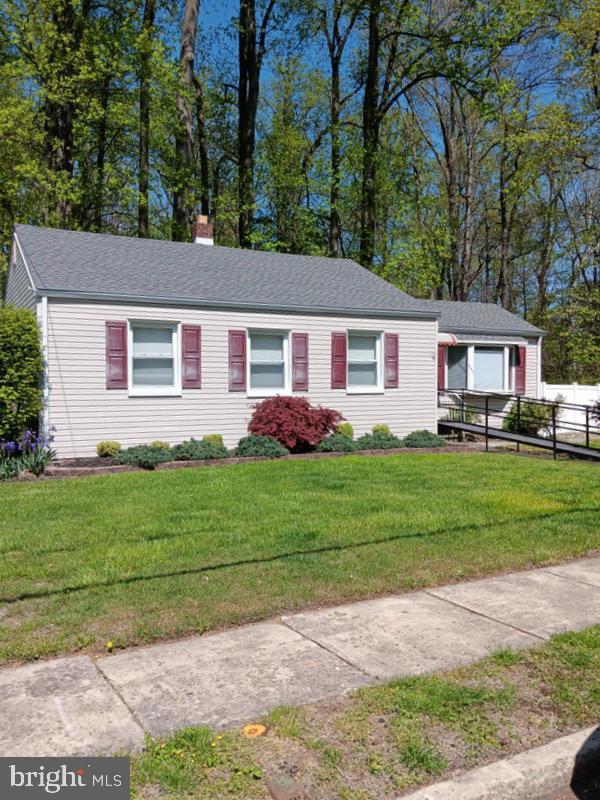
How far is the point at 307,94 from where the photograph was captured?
32188 mm

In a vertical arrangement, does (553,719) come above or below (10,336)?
below

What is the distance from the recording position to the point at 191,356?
13.8m

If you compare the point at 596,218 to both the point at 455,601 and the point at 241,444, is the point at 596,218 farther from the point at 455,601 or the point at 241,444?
the point at 455,601

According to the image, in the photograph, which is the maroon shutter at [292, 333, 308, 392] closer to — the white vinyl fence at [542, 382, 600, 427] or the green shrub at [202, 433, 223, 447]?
the green shrub at [202, 433, 223, 447]

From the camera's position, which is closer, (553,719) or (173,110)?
(553,719)

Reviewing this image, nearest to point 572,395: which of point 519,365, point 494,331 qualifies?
point 519,365

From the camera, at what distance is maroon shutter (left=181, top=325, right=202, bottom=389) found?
13758mm

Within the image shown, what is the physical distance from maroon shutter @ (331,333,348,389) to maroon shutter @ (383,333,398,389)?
120 cm

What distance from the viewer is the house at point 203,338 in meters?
12.8

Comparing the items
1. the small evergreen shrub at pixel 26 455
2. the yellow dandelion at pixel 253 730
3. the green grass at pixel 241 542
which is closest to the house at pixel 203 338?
the small evergreen shrub at pixel 26 455

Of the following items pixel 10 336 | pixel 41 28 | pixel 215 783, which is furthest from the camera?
pixel 41 28

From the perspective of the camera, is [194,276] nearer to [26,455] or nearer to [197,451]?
[197,451]

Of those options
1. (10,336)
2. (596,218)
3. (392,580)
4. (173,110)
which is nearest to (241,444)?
(10,336)

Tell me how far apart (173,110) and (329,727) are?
2307cm
